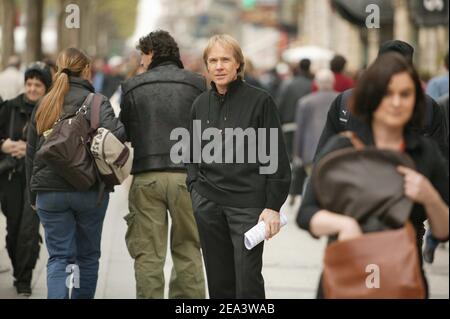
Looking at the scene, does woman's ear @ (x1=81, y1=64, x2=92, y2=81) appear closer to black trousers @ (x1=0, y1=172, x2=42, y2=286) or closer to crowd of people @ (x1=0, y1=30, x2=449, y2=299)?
crowd of people @ (x1=0, y1=30, x2=449, y2=299)

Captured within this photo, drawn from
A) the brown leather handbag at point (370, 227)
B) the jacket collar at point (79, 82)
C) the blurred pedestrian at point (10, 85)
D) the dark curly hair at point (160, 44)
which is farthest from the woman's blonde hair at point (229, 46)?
the blurred pedestrian at point (10, 85)

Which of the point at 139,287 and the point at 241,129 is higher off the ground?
the point at 241,129

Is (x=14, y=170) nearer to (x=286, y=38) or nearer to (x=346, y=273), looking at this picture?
(x=346, y=273)

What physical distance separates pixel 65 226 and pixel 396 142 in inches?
128

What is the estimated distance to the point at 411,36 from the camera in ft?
86.4

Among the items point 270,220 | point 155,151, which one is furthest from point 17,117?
point 270,220

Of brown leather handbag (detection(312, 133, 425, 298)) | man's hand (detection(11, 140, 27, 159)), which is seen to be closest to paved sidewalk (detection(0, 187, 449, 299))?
man's hand (detection(11, 140, 27, 159))

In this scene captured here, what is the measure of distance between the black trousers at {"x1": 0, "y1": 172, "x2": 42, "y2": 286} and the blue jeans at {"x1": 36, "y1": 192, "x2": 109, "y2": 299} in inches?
63.4

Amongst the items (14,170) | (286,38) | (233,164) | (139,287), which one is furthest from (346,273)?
(286,38)

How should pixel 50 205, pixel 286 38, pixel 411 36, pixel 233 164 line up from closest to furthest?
pixel 233 164 → pixel 50 205 → pixel 411 36 → pixel 286 38

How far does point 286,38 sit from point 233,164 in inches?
2882

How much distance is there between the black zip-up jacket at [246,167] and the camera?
20.8ft

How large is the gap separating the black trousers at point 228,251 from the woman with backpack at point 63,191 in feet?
2.94

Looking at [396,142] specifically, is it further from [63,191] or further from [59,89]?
[59,89]
